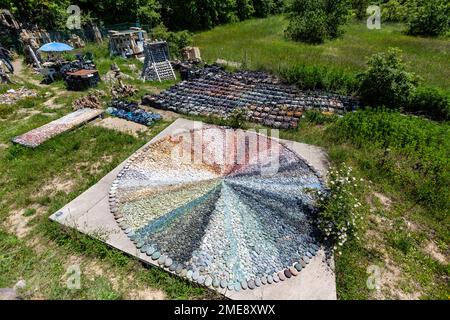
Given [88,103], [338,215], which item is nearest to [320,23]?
[88,103]

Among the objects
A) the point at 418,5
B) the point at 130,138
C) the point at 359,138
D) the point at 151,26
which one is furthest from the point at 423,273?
the point at 418,5

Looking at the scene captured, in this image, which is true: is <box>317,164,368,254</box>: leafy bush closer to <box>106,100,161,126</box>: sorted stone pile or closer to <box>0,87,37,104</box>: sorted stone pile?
<box>106,100,161,126</box>: sorted stone pile

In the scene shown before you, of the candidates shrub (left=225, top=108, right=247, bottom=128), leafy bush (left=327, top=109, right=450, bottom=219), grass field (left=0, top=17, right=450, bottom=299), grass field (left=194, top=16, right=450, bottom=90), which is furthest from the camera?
grass field (left=194, top=16, right=450, bottom=90)

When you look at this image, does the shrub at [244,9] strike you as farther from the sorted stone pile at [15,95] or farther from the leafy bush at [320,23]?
the sorted stone pile at [15,95]

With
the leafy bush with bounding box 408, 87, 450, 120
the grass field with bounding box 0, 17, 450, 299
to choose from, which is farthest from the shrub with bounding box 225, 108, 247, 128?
the leafy bush with bounding box 408, 87, 450, 120

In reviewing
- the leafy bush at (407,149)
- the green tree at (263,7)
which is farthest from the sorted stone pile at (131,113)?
the green tree at (263,7)

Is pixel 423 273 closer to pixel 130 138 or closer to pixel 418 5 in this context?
pixel 130 138
